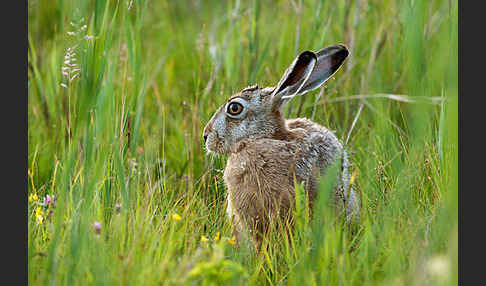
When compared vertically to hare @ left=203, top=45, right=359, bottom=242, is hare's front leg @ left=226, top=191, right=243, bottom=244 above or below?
below

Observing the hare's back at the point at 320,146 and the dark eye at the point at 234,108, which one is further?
the dark eye at the point at 234,108

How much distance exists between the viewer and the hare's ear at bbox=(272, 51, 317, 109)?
4089 mm

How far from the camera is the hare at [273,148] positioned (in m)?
4.00

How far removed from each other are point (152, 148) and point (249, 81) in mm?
1241

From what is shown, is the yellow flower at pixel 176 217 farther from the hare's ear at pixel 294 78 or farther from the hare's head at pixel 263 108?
the hare's ear at pixel 294 78

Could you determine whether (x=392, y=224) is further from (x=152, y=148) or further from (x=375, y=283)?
(x=152, y=148)

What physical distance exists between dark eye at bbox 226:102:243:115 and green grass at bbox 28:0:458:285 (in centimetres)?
54

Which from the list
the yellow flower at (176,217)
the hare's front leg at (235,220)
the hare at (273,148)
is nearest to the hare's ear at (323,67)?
the hare at (273,148)

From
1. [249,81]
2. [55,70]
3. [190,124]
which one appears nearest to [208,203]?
[190,124]

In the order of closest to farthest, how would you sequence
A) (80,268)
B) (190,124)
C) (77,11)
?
(80,268) < (77,11) < (190,124)

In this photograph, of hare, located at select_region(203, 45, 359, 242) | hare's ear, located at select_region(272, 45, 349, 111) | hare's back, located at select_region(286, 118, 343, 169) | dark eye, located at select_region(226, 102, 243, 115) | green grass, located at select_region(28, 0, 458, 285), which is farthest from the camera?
dark eye, located at select_region(226, 102, 243, 115)

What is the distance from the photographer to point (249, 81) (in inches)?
212

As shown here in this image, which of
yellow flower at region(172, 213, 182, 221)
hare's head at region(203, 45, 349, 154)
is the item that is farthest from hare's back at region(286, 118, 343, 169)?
yellow flower at region(172, 213, 182, 221)

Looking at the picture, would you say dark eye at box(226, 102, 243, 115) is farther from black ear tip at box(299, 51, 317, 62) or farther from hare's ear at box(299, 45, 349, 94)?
black ear tip at box(299, 51, 317, 62)
